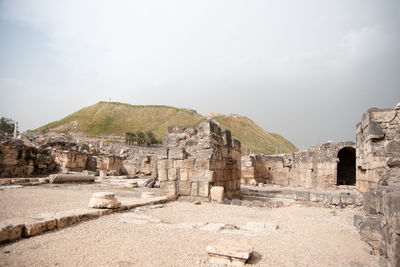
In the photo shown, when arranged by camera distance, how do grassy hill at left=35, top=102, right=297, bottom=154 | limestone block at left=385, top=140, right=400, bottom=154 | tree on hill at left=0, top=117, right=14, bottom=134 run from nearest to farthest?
limestone block at left=385, top=140, right=400, bottom=154, tree on hill at left=0, top=117, right=14, bottom=134, grassy hill at left=35, top=102, right=297, bottom=154

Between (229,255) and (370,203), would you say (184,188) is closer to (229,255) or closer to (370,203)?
(370,203)

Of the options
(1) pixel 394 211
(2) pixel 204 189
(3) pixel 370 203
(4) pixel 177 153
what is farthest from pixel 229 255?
(4) pixel 177 153

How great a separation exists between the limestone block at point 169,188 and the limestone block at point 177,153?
3.08 ft

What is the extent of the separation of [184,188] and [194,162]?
99 cm

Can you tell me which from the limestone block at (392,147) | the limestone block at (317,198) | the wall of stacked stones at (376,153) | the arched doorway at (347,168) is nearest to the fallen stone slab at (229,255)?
the wall of stacked stones at (376,153)

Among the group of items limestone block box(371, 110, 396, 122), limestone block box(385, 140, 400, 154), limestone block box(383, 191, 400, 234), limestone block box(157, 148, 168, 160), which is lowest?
limestone block box(383, 191, 400, 234)

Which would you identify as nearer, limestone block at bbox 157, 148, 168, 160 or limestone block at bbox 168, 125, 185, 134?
limestone block at bbox 157, 148, 168, 160

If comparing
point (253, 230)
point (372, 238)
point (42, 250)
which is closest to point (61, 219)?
point (42, 250)

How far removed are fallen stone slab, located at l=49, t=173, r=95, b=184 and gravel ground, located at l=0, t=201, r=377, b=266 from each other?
9.09m

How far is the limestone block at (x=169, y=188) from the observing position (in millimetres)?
9242

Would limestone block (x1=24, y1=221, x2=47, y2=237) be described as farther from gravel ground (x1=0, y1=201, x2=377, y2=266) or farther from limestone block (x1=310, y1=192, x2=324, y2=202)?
limestone block (x1=310, y1=192, x2=324, y2=202)

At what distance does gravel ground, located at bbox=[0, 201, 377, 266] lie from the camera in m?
3.55

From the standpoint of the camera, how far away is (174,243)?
14.0ft

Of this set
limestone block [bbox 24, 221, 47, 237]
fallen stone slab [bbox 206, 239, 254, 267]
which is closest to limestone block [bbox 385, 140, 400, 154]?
fallen stone slab [bbox 206, 239, 254, 267]
